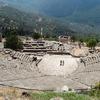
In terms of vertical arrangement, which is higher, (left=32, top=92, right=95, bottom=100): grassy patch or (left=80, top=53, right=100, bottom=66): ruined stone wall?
(left=32, top=92, right=95, bottom=100): grassy patch

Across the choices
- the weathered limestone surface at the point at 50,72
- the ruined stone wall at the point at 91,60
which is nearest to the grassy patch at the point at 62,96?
the weathered limestone surface at the point at 50,72

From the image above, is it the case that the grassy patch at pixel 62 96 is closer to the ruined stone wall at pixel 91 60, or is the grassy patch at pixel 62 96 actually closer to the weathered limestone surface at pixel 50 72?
the weathered limestone surface at pixel 50 72

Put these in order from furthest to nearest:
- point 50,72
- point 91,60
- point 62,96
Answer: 1. point 91,60
2. point 50,72
3. point 62,96

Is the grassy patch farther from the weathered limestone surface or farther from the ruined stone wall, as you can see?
the ruined stone wall

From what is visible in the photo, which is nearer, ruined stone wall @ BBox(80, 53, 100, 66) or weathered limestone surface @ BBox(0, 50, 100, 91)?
weathered limestone surface @ BBox(0, 50, 100, 91)

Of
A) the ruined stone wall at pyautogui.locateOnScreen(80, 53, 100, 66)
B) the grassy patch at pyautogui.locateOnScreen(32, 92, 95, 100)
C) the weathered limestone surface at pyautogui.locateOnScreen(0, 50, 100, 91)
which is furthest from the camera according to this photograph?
the ruined stone wall at pyautogui.locateOnScreen(80, 53, 100, 66)

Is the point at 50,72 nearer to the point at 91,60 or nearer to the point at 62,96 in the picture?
the point at 91,60

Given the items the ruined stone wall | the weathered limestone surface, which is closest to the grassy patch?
the weathered limestone surface

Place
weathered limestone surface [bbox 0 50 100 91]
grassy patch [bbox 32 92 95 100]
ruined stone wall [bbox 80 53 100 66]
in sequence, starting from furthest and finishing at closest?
1. ruined stone wall [bbox 80 53 100 66]
2. weathered limestone surface [bbox 0 50 100 91]
3. grassy patch [bbox 32 92 95 100]

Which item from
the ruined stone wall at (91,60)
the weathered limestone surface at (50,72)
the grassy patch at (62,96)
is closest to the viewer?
the grassy patch at (62,96)

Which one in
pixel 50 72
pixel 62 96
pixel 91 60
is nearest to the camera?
pixel 62 96

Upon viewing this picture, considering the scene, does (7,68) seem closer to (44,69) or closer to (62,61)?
(44,69)

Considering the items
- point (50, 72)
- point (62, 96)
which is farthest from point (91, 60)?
point (62, 96)

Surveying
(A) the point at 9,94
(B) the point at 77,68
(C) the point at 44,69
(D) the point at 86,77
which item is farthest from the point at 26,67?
(A) the point at 9,94
